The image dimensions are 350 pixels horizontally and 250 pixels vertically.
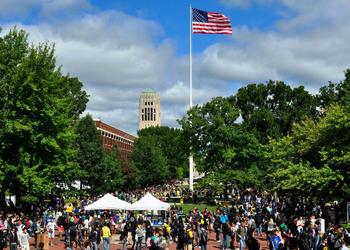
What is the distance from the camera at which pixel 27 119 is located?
109 feet

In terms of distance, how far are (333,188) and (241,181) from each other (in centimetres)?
1883

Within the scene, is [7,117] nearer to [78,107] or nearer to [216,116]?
[216,116]

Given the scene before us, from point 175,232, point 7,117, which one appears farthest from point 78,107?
point 175,232

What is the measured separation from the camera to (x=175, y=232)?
2441 cm

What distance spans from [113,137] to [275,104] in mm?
59144

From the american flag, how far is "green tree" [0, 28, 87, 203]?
13.9 metres

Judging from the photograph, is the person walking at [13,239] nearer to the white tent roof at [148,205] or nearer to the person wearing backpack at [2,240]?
the person wearing backpack at [2,240]

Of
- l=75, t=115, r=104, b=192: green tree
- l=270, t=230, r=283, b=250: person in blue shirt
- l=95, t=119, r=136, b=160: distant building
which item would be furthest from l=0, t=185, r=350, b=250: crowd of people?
l=95, t=119, r=136, b=160: distant building

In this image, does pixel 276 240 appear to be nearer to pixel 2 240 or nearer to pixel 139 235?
pixel 139 235

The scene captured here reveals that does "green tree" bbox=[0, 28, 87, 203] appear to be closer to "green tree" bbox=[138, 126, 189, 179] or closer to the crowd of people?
the crowd of people

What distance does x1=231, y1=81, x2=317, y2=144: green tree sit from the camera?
205 feet

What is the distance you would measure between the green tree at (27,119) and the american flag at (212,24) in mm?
13860

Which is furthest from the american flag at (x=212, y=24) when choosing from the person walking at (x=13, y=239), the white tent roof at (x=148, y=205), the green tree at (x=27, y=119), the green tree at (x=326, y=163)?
the person walking at (x=13, y=239)

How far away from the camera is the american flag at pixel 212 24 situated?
43469 millimetres
